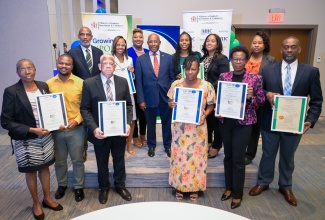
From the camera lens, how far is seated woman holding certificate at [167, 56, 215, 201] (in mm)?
2570

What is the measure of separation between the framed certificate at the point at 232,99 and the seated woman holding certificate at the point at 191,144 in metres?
0.11

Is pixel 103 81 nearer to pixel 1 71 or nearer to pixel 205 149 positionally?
pixel 205 149

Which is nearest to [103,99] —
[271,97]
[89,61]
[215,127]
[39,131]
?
[39,131]

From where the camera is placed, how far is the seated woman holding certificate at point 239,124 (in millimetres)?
2424

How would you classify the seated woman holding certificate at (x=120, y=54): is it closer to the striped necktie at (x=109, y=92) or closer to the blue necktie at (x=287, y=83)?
the striped necktie at (x=109, y=92)

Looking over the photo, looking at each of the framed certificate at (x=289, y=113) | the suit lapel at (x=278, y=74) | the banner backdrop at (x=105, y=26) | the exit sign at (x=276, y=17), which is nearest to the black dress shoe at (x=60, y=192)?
the framed certificate at (x=289, y=113)

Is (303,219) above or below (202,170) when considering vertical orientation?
below

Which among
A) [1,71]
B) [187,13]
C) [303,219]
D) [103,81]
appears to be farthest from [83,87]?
[1,71]

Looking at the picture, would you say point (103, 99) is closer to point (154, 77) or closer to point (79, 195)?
point (154, 77)

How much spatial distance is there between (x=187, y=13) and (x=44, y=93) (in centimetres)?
337

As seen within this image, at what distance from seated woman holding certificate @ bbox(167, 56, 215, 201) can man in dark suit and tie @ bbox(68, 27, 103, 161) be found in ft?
3.25

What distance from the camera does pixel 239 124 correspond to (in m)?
2.50

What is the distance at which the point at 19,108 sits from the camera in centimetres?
226

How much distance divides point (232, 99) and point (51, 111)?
1683 millimetres
